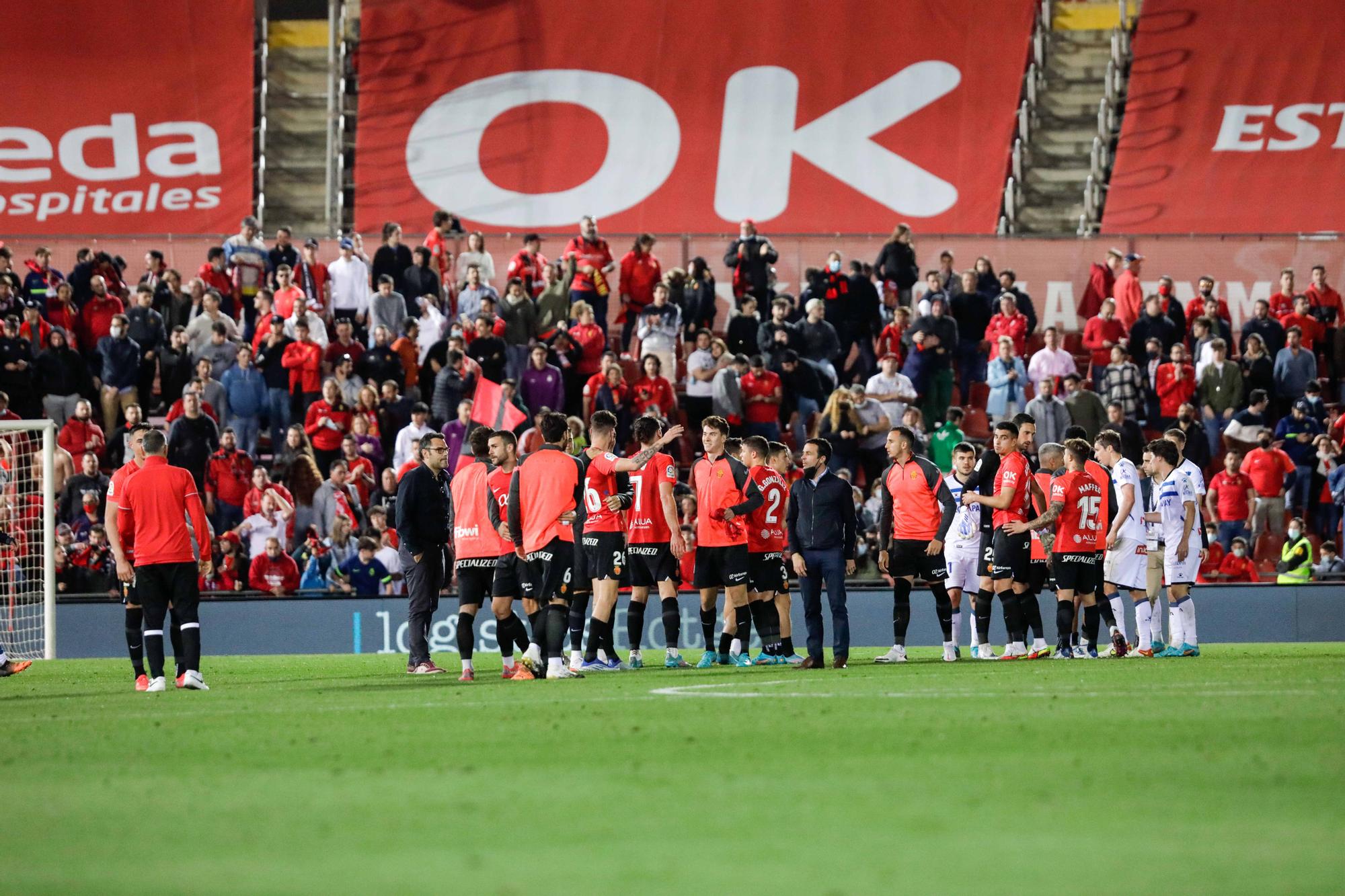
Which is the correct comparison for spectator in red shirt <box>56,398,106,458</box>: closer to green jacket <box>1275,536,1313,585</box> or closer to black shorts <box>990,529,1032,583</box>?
black shorts <box>990,529,1032,583</box>

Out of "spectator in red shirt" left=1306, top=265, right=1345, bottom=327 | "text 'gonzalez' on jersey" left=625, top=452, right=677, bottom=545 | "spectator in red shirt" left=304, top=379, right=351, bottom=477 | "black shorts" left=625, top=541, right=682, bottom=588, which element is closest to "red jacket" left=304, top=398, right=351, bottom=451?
"spectator in red shirt" left=304, top=379, right=351, bottom=477

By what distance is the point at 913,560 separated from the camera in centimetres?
1766

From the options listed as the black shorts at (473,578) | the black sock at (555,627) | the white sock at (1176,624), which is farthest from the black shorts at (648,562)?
the white sock at (1176,624)

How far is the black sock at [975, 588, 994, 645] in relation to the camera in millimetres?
18094

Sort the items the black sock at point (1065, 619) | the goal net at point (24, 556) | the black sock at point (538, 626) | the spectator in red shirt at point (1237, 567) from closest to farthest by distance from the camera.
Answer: the black sock at point (538, 626) < the black sock at point (1065, 619) < the goal net at point (24, 556) < the spectator in red shirt at point (1237, 567)

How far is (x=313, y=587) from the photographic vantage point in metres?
23.1

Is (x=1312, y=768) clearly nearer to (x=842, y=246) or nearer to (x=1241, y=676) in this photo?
(x=1241, y=676)

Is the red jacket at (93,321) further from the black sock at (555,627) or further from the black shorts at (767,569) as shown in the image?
the black sock at (555,627)

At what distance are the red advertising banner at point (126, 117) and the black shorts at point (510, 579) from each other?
17.7 meters

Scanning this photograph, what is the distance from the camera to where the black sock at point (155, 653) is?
14719 mm

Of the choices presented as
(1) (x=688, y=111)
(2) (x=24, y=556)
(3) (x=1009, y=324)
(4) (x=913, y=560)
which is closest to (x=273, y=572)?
(2) (x=24, y=556)

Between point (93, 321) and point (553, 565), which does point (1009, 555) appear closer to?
point (553, 565)

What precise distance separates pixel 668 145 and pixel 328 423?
10.5m

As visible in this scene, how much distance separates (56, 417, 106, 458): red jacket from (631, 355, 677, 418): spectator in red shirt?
279 inches
